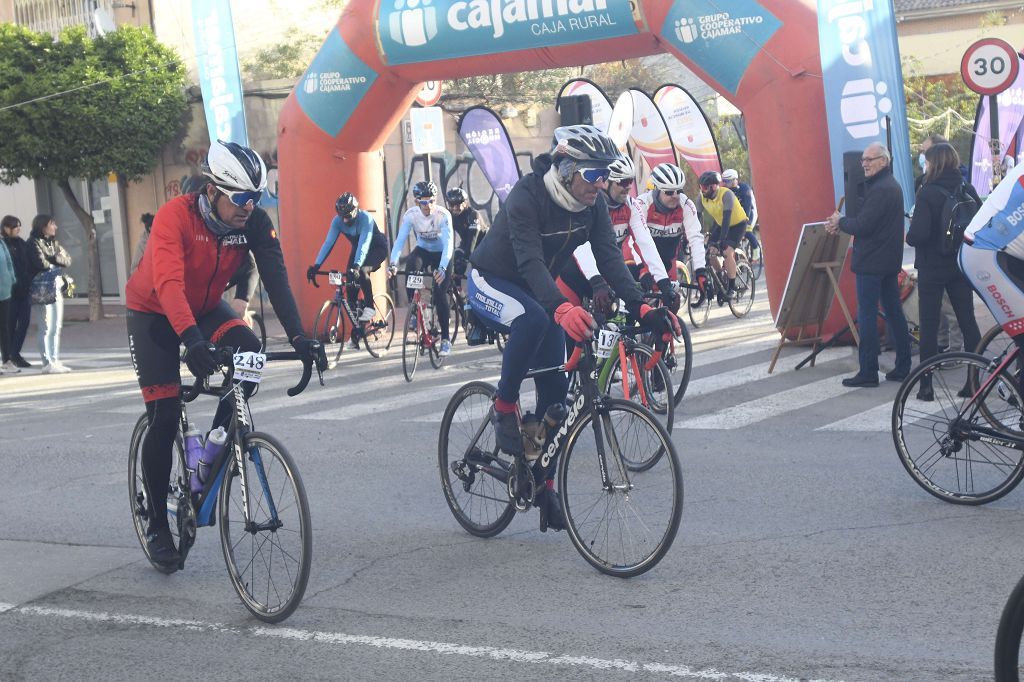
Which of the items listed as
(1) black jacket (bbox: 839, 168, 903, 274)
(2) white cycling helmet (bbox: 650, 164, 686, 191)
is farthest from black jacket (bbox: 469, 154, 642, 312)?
(2) white cycling helmet (bbox: 650, 164, 686, 191)

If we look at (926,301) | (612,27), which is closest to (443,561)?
(926,301)

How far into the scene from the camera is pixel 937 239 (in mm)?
9898

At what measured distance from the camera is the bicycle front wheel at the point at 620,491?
5.24 meters

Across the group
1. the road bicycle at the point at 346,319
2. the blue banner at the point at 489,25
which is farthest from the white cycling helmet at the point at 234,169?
the road bicycle at the point at 346,319

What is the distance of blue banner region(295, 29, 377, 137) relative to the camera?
16.3 meters

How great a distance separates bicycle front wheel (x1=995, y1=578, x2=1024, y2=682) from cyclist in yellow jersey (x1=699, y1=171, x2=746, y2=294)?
14914 mm

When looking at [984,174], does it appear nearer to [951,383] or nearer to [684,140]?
[684,140]

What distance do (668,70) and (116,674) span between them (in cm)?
3643

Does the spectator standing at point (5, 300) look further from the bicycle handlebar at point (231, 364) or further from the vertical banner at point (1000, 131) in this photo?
the vertical banner at point (1000, 131)

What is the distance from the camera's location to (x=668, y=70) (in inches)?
1542

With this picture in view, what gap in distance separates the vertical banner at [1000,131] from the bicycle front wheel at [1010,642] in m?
14.8

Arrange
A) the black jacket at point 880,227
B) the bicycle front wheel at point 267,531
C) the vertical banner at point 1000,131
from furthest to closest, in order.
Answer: the vertical banner at point 1000,131 < the black jacket at point 880,227 < the bicycle front wheel at point 267,531

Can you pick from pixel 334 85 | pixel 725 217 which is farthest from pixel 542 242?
pixel 725 217

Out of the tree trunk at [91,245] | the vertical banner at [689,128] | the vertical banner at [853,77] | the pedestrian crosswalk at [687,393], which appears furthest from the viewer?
the tree trunk at [91,245]
